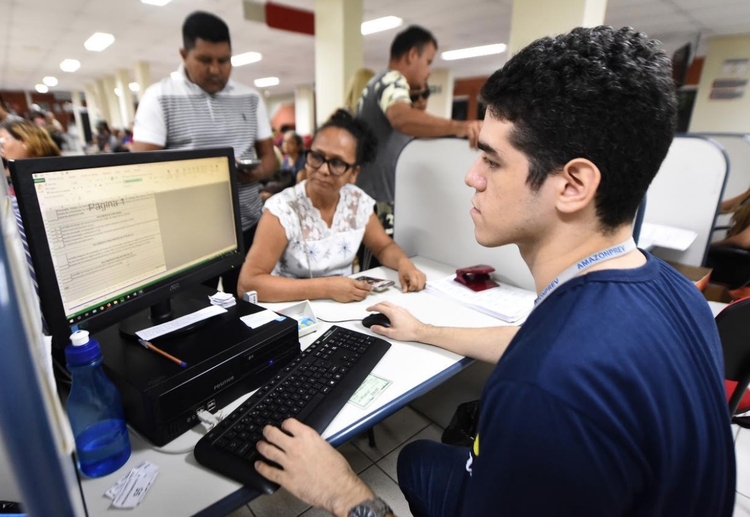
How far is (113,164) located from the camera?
2.62ft

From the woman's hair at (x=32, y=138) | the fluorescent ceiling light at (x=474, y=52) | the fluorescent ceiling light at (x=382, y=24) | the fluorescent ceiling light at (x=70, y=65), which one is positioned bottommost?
the woman's hair at (x=32, y=138)

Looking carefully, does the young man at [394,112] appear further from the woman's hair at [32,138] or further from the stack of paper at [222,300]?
the woman's hair at [32,138]

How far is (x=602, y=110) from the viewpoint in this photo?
1.89 feet

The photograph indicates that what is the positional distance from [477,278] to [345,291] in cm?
50

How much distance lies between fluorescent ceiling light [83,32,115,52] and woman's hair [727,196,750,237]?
26.9ft

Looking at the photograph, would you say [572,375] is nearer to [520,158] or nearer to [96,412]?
[520,158]

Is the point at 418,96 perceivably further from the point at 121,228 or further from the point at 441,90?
the point at 441,90

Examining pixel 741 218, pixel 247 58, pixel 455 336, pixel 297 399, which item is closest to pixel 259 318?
pixel 297 399

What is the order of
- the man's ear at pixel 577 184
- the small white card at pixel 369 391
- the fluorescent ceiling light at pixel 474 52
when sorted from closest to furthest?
the man's ear at pixel 577 184 < the small white card at pixel 369 391 < the fluorescent ceiling light at pixel 474 52

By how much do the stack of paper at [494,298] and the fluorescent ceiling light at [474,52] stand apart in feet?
23.2

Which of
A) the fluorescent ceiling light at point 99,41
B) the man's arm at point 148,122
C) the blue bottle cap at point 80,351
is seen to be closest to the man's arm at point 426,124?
the man's arm at point 148,122

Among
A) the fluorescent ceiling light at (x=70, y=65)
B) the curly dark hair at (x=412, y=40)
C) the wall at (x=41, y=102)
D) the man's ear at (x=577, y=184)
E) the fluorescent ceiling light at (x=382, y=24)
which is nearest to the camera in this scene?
the man's ear at (x=577, y=184)

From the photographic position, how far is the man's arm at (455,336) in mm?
1033

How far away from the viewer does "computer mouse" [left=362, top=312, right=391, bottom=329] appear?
1147 millimetres
